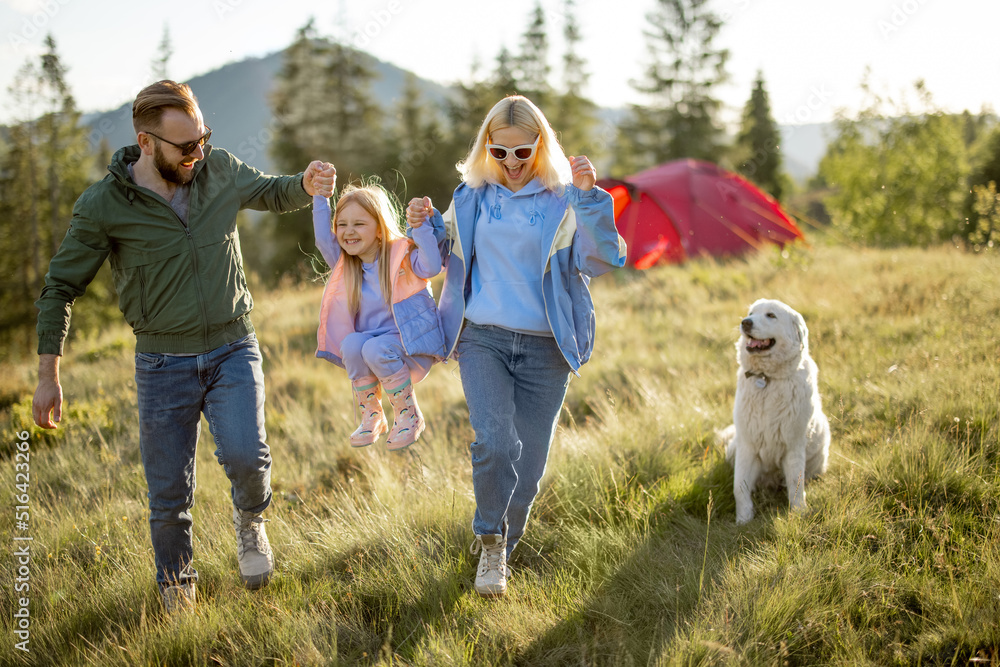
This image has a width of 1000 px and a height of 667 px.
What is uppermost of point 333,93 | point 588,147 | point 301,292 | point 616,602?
point 333,93

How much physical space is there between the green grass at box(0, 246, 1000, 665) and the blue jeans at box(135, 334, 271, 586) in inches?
16.3

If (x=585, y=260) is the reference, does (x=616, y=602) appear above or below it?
below

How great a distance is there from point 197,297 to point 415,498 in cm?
175

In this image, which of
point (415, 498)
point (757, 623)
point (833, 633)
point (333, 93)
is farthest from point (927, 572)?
point (333, 93)

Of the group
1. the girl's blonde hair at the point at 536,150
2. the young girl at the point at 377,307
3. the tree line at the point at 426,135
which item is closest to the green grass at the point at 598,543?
the young girl at the point at 377,307

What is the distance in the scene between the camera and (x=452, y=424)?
5805mm

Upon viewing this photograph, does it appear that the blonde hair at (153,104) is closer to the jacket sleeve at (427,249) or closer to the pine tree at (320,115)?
the jacket sleeve at (427,249)

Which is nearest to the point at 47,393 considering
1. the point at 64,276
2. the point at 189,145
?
the point at 64,276

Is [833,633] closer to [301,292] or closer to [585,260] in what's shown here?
[585,260]

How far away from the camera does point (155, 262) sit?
9.43 feet

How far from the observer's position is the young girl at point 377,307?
3141 mm

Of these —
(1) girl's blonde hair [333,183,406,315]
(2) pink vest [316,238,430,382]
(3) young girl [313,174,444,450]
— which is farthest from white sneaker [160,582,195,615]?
(1) girl's blonde hair [333,183,406,315]

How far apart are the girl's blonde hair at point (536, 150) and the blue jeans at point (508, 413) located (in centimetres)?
78

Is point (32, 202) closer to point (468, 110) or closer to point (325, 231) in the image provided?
point (468, 110)
